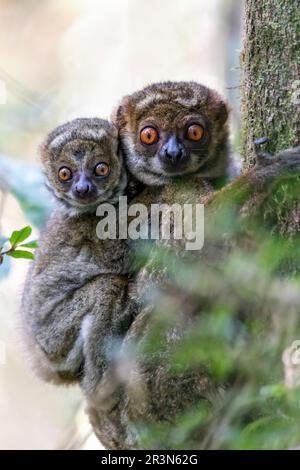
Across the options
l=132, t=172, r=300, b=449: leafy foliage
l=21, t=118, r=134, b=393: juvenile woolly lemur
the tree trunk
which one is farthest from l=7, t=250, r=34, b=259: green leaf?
the tree trunk

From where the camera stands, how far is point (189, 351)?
304 cm

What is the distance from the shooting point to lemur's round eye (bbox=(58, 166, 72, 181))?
549 cm

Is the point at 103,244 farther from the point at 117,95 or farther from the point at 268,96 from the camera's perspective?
the point at 117,95

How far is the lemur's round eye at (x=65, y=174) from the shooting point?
5492mm

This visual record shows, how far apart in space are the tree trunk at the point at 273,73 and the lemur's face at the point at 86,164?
1.24 metres

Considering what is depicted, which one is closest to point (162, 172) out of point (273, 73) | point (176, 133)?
point (176, 133)

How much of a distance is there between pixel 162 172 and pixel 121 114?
2.20ft

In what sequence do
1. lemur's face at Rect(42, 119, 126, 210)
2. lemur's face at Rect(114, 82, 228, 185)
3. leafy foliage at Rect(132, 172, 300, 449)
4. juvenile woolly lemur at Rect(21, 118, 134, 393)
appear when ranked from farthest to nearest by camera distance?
lemur's face at Rect(42, 119, 126, 210) < lemur's face at Rect(114, 82, 228, 185) < juvenile woolly lemur at Rect(21, 118, 134, 393) < leafy foliage at Rect(132, 172, 300, 449)

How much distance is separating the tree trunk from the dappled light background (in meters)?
4.60

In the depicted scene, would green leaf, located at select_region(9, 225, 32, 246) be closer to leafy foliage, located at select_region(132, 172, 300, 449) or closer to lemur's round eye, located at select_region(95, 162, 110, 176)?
leafy foliage, located at select_region(132, 172, 300, 449)

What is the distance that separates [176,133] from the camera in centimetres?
520

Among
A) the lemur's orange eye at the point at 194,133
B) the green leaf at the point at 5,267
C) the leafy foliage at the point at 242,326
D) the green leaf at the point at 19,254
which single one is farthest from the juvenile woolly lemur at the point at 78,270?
the green leaf at the point at 19,254

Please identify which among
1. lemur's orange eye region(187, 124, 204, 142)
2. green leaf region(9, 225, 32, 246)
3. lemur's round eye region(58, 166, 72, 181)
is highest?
lemur's orange eye region(187, 124, 204, 142)
